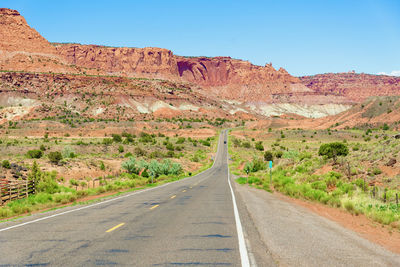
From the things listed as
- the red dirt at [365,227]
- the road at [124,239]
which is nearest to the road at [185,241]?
the road at [124,239]

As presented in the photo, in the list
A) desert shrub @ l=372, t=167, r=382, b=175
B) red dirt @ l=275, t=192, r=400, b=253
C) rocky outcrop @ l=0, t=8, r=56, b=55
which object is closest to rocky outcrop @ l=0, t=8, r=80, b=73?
rocky outcrop @ l=0, t=8, r=56, b=55

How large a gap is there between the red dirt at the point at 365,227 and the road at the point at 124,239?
3524 mm

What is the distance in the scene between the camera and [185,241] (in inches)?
319

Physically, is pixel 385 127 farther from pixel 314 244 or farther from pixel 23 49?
pixel 23 49

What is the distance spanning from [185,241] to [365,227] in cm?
596

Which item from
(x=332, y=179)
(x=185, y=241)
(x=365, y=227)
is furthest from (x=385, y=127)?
(x=185, y=241)

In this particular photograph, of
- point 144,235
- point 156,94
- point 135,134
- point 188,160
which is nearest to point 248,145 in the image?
point 188,160

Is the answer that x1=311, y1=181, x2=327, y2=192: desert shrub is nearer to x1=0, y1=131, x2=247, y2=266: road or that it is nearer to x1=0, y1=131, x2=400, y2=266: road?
x1=0, y1=131, x2=400, y2=266: road

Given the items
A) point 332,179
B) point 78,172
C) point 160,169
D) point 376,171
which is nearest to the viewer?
point 376,171

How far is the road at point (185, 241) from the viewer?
21.5ft

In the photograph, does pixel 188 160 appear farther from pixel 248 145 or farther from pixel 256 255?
pixel 256 255

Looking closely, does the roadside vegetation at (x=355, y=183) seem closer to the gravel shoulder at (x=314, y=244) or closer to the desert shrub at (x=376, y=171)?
the desert shrub at (x=376, y=171)

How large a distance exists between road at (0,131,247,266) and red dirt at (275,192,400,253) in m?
3.52

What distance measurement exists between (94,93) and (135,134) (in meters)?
43.3
